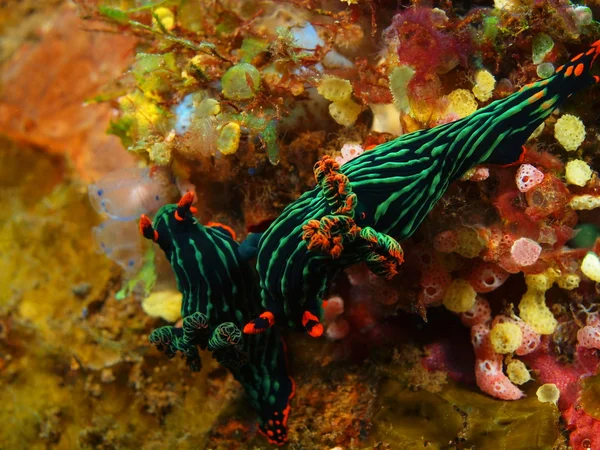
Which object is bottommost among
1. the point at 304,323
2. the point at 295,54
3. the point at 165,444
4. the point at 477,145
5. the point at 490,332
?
the point at 165,444

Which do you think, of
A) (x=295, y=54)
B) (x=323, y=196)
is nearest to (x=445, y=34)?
(x=295, y=54)

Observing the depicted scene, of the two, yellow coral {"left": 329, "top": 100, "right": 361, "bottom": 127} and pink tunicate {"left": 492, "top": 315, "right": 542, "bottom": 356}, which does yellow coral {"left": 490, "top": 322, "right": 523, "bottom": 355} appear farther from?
yellow coral {"left": 329, "top": 100, "right": 361, "bottom": 127}

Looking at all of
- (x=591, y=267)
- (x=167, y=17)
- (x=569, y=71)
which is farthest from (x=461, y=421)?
(x=167, y=17)

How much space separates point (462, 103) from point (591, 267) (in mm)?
1346

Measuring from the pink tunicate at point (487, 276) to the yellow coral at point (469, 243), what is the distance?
193 mm

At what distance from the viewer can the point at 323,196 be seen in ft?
8.43

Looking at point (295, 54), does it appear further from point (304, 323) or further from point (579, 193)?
point (579, 193)

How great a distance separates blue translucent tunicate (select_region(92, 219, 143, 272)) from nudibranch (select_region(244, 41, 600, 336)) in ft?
5.64

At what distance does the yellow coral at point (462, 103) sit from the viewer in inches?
112

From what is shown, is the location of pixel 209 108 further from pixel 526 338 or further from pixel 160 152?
pixel 526 338

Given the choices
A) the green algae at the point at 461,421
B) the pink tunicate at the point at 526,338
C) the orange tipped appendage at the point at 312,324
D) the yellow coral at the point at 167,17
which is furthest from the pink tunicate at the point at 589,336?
the yellow coral at the point at 167,17

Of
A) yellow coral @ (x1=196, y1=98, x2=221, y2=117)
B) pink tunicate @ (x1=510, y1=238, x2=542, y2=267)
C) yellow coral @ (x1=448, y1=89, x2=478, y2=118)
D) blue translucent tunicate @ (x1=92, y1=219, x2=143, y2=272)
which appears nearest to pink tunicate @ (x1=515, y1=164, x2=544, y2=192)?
pink tunicate @ (x1=510, y1=238, x2=542, y2=267)

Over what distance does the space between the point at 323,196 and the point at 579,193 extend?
172 centimetres

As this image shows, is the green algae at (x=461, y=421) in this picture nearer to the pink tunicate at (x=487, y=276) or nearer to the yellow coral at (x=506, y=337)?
the yellow coral at (x=506, y=337)
